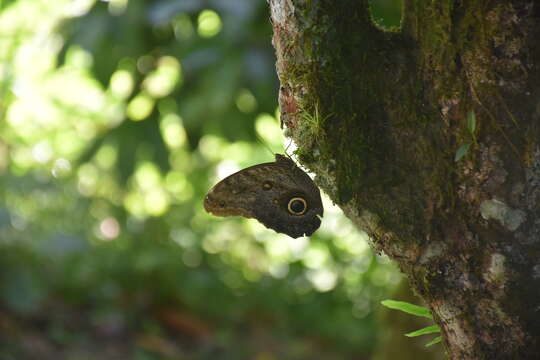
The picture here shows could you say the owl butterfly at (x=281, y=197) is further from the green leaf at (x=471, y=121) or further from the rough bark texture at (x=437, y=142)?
the green leaf at (x=471, y=121)

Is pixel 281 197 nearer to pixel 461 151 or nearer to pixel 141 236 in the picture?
pixel 461 151

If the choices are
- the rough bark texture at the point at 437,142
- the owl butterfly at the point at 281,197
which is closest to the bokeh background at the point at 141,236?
the owl butterfly at the point at 281,197

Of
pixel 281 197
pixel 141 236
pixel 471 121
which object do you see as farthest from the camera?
pixel 141 236

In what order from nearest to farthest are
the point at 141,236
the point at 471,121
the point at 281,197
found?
the point at 471,121, the point at 281,197, the point at 141,236

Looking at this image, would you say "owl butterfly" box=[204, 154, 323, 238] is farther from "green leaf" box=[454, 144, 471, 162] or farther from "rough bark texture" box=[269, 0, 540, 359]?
"green leaf" box=[454, 144, 471, 162]

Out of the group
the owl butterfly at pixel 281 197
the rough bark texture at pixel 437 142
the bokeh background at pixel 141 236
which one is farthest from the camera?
the bokeh background at pixel 141 236

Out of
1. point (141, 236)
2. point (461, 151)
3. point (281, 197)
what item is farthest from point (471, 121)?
point (141, 236)

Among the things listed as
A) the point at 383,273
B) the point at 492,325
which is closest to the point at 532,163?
the point at 492,325

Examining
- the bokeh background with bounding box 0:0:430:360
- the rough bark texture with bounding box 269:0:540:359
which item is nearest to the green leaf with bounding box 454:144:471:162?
the rough bark texture with bounding box 269:0:540:359
